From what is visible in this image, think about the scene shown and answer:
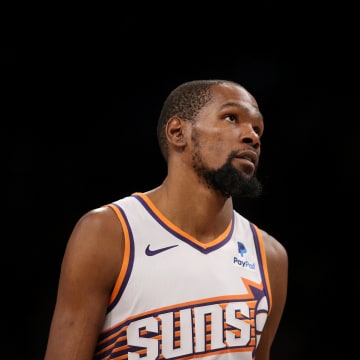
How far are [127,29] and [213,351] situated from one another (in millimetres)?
2482

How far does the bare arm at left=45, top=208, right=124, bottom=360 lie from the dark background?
174 centimetres

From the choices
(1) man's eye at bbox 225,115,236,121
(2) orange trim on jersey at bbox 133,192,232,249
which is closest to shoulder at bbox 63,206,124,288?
(2) orange trim on jersey at bbox 133,192,232,249

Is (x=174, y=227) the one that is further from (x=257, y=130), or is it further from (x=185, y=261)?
(x=257, y=130)

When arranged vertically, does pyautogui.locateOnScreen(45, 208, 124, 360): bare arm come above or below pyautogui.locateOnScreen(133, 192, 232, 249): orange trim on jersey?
below

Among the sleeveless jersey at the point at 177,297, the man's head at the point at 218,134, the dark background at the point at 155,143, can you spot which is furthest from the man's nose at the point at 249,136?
the dark background at the point at 155,143

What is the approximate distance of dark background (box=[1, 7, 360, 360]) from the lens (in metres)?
3.12

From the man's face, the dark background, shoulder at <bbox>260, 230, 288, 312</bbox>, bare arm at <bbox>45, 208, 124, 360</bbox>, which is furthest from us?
the dark background

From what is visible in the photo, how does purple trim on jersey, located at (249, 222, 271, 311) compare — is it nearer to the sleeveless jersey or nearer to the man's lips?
the sleeveless jersey

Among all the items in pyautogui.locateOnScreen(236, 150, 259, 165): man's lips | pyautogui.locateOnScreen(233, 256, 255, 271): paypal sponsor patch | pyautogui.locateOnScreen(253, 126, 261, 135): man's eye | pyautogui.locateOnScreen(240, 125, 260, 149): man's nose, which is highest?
pyautogui.locateOnScreen(253, 126, 261, 135): man's eye

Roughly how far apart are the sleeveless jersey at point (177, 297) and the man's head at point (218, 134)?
0.16m

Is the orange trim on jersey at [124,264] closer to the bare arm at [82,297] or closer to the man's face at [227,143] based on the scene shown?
the bare arm at [82,297]

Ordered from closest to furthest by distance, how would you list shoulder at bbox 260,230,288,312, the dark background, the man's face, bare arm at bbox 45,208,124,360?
bare arm at bbox 45,208,124,360, the man's face, shoulder at bbox 260,230,288,312, the dark background

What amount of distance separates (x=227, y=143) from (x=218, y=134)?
32 millimetres

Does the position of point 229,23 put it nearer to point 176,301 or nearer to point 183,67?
point 183,67
